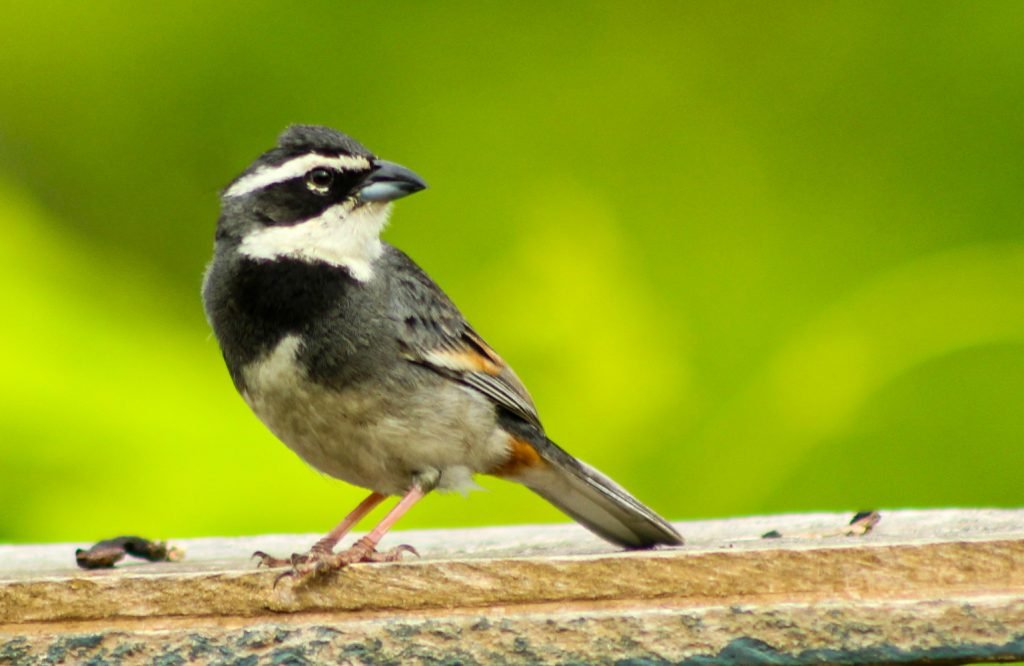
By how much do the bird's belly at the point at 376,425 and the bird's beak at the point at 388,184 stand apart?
0.32 metres

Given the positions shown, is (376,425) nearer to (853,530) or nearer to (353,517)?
(353,517)

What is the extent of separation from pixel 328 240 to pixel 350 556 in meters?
0.76

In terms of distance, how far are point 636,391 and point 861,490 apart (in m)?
0.59

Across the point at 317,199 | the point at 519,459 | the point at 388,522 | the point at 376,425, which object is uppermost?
the point at 317,199

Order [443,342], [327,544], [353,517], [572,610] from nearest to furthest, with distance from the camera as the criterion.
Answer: [572,610] → [327,544] → [443,342] → [353,517]

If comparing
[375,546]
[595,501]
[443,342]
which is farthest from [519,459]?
[375,546]

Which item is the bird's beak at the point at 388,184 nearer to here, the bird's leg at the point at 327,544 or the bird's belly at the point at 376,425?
the bird's belly at the point at 376,425

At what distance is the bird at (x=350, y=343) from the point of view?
3.11 meters

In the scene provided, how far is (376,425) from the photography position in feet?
10.3

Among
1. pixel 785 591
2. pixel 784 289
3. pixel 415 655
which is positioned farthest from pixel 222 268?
pixel 784 289

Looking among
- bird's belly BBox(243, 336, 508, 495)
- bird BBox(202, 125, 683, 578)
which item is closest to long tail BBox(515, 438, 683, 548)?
bird BBox(202, 125, 683, 578)

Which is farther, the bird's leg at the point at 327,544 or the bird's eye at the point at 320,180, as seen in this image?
the bird's eye at the point at 320,180

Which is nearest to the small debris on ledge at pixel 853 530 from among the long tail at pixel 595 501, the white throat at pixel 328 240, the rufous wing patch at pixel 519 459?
the long tail at pixel 595 501

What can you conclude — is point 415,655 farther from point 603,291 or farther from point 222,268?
point 603,291
